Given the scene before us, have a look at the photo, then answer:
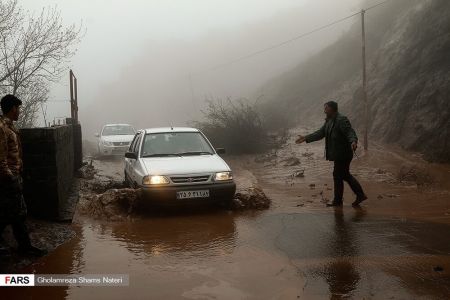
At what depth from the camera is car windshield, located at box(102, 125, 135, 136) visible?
19688mm

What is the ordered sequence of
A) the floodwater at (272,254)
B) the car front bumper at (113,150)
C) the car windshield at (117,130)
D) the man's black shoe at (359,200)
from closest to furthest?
the floodwater at (272,254) → the man's black shoe at (359,200) → the car front bumper at (113,150) → the car windshield at (117,130)

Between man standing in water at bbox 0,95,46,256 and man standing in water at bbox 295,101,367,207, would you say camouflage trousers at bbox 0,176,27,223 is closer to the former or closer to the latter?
man standing in water at bbox 0,95,46,256

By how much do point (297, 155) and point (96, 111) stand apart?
7157 cm

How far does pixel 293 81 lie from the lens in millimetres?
30516

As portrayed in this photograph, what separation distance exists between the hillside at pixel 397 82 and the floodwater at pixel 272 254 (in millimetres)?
5676

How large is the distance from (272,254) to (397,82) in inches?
544

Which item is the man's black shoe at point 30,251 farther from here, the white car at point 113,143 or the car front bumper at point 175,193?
the white car at point 113,143

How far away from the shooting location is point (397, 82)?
675 inches

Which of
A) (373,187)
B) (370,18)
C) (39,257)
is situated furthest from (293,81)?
(39,257)

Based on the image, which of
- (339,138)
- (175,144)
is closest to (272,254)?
(339,138)

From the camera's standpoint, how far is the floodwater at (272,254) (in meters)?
4.16

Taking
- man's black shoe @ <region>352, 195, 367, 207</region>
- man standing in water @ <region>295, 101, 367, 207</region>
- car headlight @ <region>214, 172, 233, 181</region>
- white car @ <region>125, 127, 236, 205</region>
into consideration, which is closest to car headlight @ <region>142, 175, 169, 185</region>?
white car @ <region>125, 127, 236, 205</region>

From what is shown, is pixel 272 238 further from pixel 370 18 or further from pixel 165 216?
pixel 370 18

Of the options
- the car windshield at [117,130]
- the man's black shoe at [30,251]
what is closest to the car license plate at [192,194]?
the man's black shoe at [30,251]
